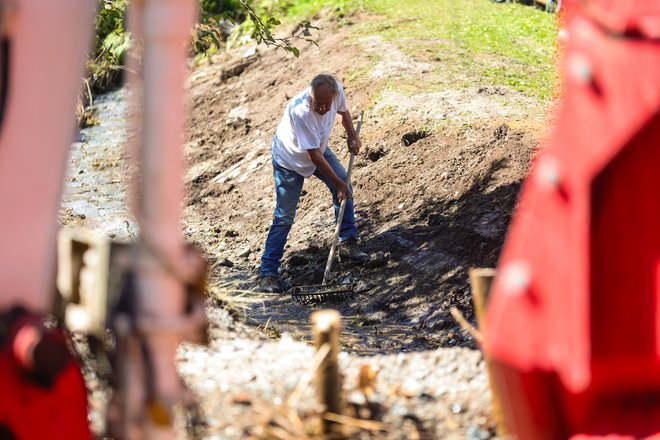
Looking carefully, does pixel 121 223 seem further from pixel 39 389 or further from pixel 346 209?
pixel 39 389

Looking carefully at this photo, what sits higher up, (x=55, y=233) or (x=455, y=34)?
(x=55, y=233)

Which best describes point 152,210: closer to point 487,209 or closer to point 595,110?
point 595,110

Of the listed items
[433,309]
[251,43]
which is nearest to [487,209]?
[433,309]

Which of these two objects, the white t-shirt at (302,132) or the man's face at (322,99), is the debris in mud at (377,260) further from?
the man's face at (322,99)

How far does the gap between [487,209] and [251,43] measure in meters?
7.78

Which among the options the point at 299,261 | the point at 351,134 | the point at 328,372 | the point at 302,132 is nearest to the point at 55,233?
the point at 328,372

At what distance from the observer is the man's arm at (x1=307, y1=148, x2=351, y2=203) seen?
7.96 metres

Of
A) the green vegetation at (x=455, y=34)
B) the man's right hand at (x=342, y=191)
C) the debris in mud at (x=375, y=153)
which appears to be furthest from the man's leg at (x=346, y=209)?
the green vegetation at (x=455, y=34)

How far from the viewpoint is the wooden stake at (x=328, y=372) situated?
3.23 metres

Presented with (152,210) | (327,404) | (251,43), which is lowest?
(251,43)

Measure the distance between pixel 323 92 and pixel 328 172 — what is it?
0.74 m

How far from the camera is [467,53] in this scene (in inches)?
532

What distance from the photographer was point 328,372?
3.24m

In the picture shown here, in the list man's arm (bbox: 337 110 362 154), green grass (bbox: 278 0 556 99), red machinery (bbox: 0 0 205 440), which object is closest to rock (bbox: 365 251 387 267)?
man's arm (bbox: 337 110 362 154)
